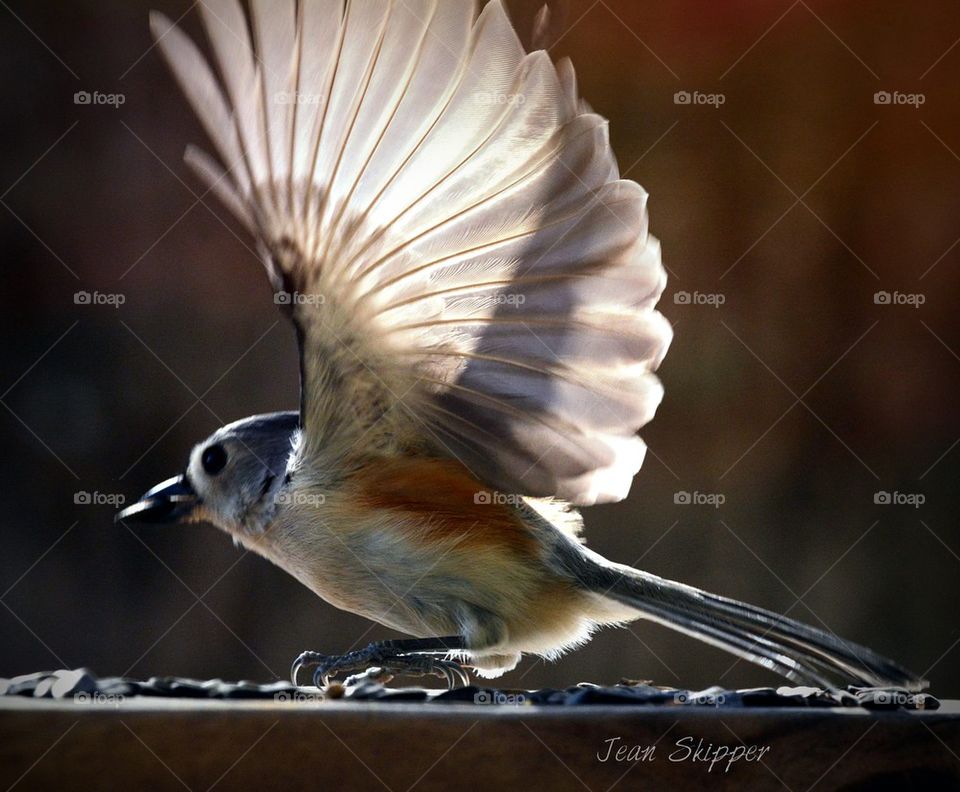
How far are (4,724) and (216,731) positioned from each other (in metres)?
0.17

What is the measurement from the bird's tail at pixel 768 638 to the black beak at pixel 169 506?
64cm

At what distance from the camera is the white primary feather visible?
4.60 feet

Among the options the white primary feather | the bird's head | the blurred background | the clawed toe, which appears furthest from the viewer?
the blurred background

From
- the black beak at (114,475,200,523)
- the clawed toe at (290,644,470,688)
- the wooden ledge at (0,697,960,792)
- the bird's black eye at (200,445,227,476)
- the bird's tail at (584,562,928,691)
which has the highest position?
the bird's black eye at (200,445,227,476)

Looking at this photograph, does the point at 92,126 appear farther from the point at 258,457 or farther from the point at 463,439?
the point at 463,439

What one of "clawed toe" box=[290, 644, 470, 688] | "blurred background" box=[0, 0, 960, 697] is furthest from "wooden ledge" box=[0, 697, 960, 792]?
"blurred background" box=[0, 0, 960, 697]

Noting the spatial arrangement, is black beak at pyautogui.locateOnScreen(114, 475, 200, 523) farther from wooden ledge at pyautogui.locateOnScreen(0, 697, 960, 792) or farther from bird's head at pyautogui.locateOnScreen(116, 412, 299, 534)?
wooden ledge at pyautogui.locateOnScreen(0, 697, 960, 792)

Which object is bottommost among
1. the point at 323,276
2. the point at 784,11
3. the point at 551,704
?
the point at 551,704

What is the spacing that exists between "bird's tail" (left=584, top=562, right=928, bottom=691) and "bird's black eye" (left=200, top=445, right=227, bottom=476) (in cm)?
60

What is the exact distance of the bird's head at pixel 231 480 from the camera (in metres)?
1.66

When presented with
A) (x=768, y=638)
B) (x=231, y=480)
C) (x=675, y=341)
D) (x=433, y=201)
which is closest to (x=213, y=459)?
(x=231, y=480)

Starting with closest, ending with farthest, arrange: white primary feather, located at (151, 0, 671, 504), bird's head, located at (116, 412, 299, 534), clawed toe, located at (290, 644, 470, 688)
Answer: white primary feather, located at (151, 0, 671, 504), clawed toe, located at (290, 644, 470, 688), bird's head, located at (116, 412, 299, 534)

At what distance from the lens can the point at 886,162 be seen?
2.65 m

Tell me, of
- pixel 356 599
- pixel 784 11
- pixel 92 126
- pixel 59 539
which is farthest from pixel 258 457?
pixel 784 11
